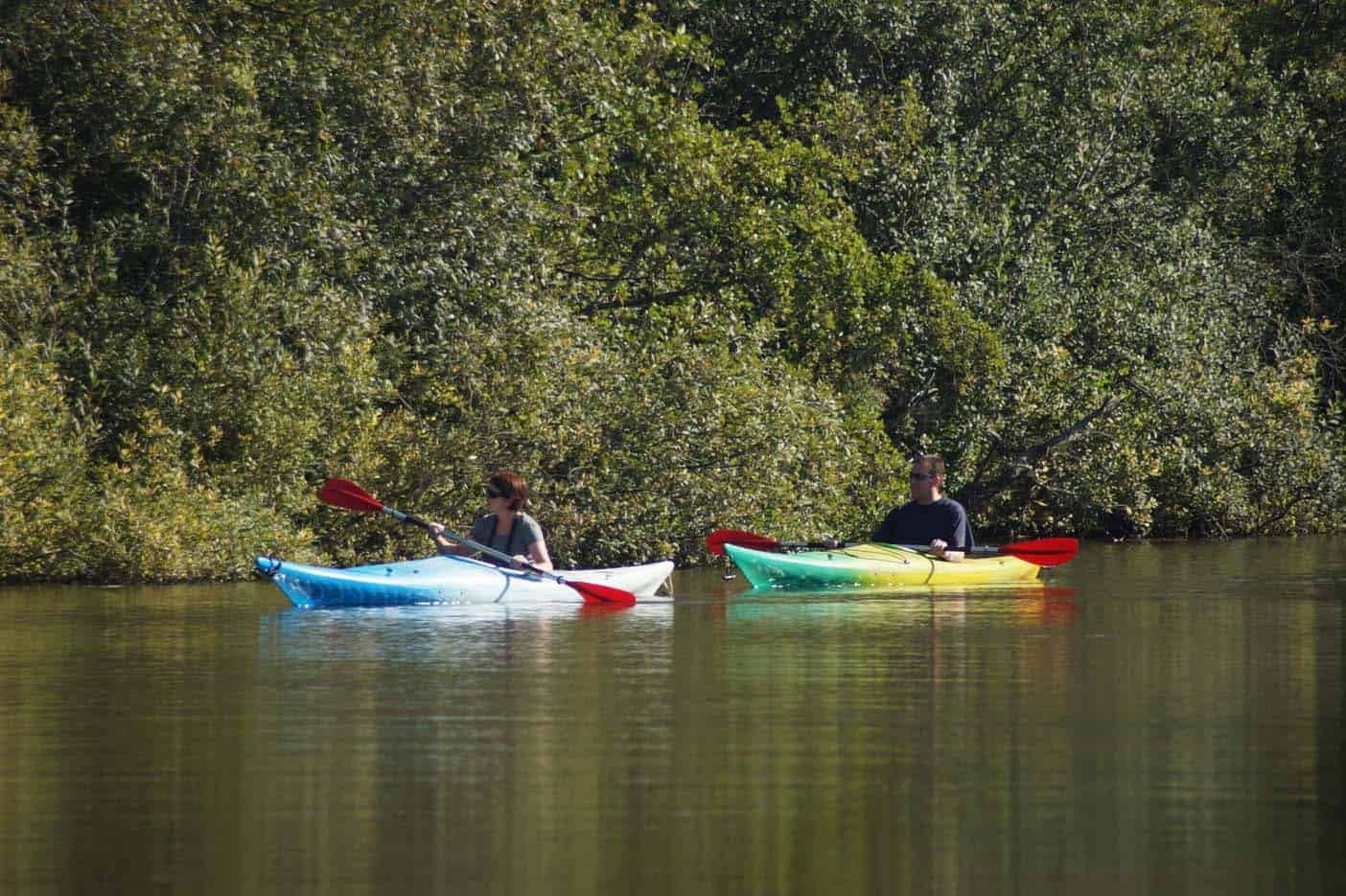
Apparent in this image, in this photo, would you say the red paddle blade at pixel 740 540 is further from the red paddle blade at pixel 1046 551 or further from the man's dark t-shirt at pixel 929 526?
the red paddle blade at pixel 1046 551

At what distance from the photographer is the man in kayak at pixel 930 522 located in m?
18.2

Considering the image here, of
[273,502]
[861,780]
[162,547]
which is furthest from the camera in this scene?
[273,502]

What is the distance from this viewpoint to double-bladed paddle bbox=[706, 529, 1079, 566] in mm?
18906

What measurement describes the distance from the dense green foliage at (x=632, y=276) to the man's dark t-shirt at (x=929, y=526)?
388 centimetres

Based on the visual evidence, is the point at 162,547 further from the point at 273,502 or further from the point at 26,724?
the point at 26,724

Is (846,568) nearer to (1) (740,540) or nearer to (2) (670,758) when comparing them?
(1) (740,540)

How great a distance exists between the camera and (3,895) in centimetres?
534

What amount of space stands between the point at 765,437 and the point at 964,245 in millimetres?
6731

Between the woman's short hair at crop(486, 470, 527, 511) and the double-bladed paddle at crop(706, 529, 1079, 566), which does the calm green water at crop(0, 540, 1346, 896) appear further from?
the double-bladed paddle at crop(706, 529, 1079, 566)

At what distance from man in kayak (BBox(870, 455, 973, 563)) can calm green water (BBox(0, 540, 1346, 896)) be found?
4.28 meters

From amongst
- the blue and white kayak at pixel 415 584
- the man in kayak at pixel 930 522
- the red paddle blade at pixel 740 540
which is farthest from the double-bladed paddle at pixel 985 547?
the blue and white kayak at pixel 415 584

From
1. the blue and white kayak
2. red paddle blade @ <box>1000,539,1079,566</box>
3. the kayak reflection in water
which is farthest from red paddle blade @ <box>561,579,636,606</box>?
red paddle blade @ <box>1000,539,1079,566</box>

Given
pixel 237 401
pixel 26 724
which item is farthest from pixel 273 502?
pixel 26 724

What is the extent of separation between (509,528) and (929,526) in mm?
4337
